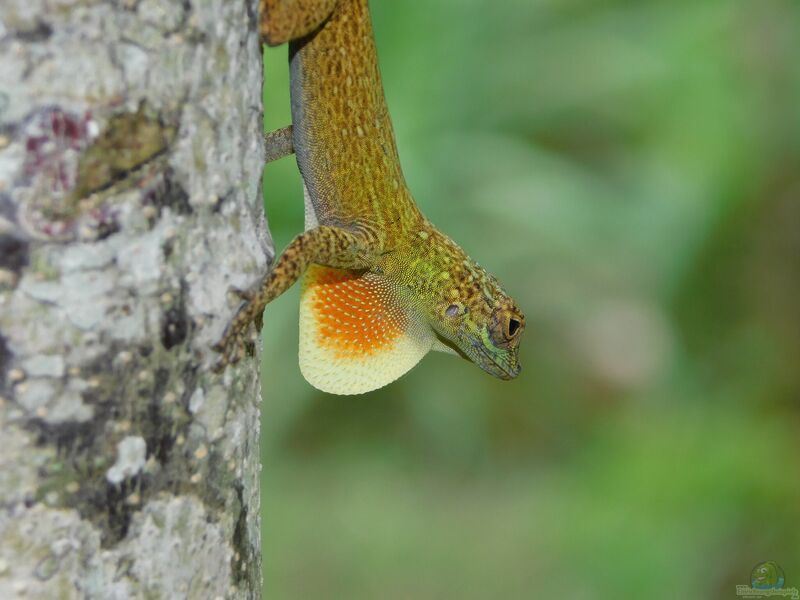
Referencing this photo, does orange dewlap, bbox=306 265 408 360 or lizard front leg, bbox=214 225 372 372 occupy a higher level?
lizard front leg, bbox=214 225 372 372

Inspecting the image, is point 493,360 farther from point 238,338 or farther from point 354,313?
point 238,338

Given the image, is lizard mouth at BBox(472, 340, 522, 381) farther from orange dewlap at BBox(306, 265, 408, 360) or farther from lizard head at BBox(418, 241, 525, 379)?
orange dewlap at BBox(306, 265, 408, 360)

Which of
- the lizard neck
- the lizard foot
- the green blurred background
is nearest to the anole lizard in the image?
the lizard neck

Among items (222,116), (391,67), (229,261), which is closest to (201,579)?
(229,261)

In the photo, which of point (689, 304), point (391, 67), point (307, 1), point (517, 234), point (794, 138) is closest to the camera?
point (307, 1)

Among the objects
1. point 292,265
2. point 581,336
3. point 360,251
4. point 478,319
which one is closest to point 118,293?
point 292,265

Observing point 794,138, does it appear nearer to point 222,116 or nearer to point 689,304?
point 689,304

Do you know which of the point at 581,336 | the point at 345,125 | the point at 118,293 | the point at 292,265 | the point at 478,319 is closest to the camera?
the point at 118,293

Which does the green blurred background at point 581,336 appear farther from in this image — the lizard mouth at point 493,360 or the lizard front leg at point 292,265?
the lizard front leg at point 292,265
